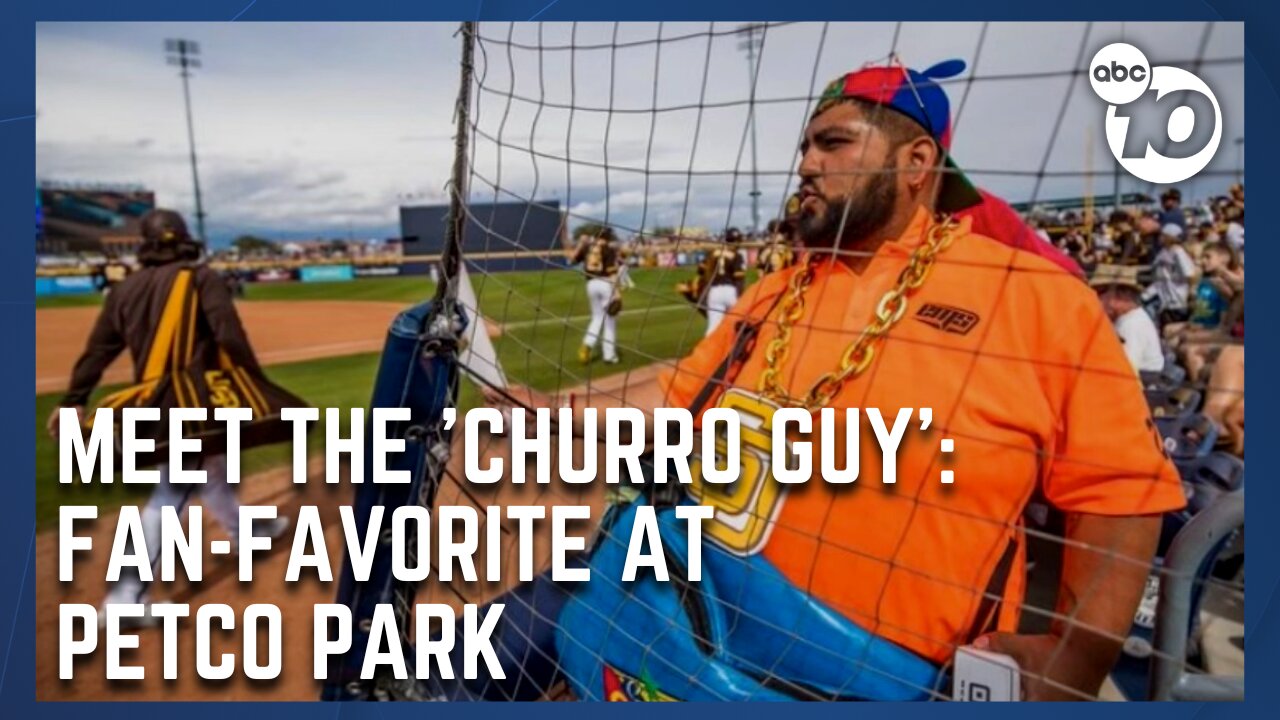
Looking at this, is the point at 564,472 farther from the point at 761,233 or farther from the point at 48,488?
the point at 48,488

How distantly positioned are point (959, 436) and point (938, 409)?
0.13 feet

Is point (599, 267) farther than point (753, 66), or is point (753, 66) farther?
point (599, 267)

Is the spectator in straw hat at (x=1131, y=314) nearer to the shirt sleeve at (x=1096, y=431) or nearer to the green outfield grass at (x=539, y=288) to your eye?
the shirt sleeve at (x=1096, y=431)

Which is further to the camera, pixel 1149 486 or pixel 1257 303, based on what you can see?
pixel 1257 303

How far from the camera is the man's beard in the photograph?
111cm

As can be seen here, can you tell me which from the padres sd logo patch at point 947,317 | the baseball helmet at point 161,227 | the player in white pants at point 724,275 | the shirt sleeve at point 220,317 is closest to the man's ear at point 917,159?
the padres sd logo patch at point 947,317

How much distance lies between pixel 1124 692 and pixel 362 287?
403 inches

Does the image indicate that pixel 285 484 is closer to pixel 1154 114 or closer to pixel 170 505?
pixel 170 505

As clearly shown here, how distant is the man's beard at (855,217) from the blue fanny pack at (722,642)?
44 centimetres

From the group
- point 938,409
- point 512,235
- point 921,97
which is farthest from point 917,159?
point 512,235

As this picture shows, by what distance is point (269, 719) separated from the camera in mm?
1734

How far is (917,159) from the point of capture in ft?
3.63

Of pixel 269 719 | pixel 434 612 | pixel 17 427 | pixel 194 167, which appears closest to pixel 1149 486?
pixel 434 612

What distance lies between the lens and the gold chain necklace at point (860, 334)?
112 cm
